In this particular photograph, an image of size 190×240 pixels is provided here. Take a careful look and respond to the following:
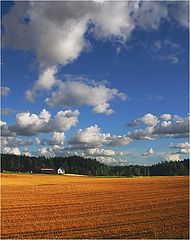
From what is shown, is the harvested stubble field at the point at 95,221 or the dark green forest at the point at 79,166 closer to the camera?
the harvested stubble field at the point at 95,221

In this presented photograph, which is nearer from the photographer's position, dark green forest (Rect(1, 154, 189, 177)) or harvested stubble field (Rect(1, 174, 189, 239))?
harvested stubble field (Rect(1, 174, 189, 239))

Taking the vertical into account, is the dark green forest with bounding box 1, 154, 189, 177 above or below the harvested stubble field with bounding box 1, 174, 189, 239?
below

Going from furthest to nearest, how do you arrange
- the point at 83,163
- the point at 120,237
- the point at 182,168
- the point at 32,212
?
the point at 83,163 < the point at 182,168 < the point at 32,212 < the point at 120,237

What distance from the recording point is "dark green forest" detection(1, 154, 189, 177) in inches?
6171

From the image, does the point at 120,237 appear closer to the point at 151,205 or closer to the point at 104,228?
the point at 104,228

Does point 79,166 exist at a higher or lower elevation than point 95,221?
lower

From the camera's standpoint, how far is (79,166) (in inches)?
6924

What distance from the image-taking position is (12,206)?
30953 millimetres

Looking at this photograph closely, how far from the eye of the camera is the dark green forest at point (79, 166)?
157 m

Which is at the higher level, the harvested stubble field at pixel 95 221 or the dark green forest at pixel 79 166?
the harvested stubble field at pixel 95 221

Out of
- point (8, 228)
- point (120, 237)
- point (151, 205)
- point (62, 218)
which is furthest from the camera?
point (151, 205)

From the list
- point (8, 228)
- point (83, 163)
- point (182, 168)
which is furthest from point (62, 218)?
point (83, 163)

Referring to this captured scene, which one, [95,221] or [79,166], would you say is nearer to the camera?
[95,221]

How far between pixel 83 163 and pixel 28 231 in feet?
528
